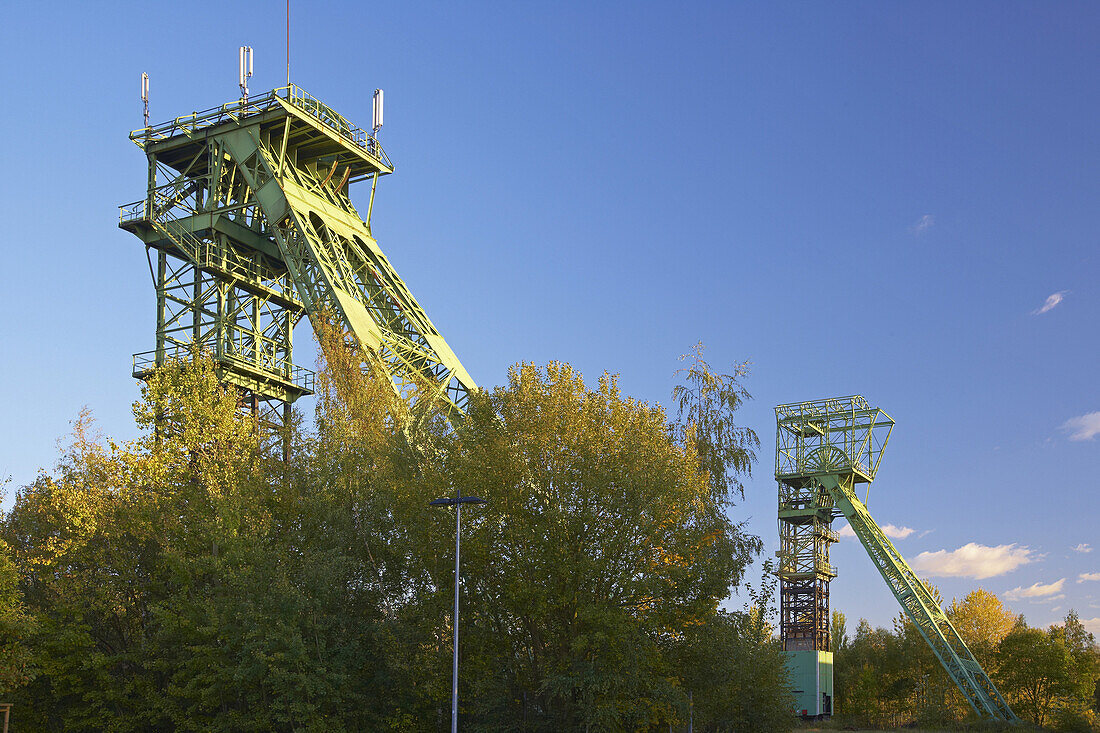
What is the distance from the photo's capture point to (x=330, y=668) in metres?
33.6

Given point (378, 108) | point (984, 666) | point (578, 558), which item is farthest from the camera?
point (984, 666)

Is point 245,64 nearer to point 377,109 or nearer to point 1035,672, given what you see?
point 377,109

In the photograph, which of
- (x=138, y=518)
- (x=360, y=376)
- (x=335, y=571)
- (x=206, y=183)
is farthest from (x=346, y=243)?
(x=335, y=571)

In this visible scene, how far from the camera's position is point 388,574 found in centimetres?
3606

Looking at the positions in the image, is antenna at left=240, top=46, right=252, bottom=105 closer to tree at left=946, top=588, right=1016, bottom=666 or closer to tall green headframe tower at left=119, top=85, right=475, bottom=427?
tall green headframe tower at left=119, top=85, right=475, bottom=427

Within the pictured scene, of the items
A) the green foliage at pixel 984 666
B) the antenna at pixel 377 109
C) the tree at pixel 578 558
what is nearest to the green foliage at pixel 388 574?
the tree at pixel 578 558

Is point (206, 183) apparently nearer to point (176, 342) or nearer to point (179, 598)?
point (176, 342)

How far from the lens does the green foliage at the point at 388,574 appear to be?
31859mm

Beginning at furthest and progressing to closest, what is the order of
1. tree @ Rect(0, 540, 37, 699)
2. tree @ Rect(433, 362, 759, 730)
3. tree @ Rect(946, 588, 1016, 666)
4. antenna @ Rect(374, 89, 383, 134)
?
tree @ Rect(946, 588, 1016, 666)
antenna @ Rect(374, 89, 383, 134)
tree @ Rect(0, 540, 37, 699)
tree @ Rect(433, 362, 759, 730)

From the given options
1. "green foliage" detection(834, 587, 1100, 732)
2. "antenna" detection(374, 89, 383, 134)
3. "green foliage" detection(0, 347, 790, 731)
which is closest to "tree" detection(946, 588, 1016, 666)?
"green foliage" detection(834, 587, 1100, 732)

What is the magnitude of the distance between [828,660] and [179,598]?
44.2 metres

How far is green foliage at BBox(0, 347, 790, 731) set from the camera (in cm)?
3186

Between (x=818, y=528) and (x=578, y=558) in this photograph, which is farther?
(x=818, y=528)

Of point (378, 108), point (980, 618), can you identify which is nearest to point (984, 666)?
point (980, 618)
